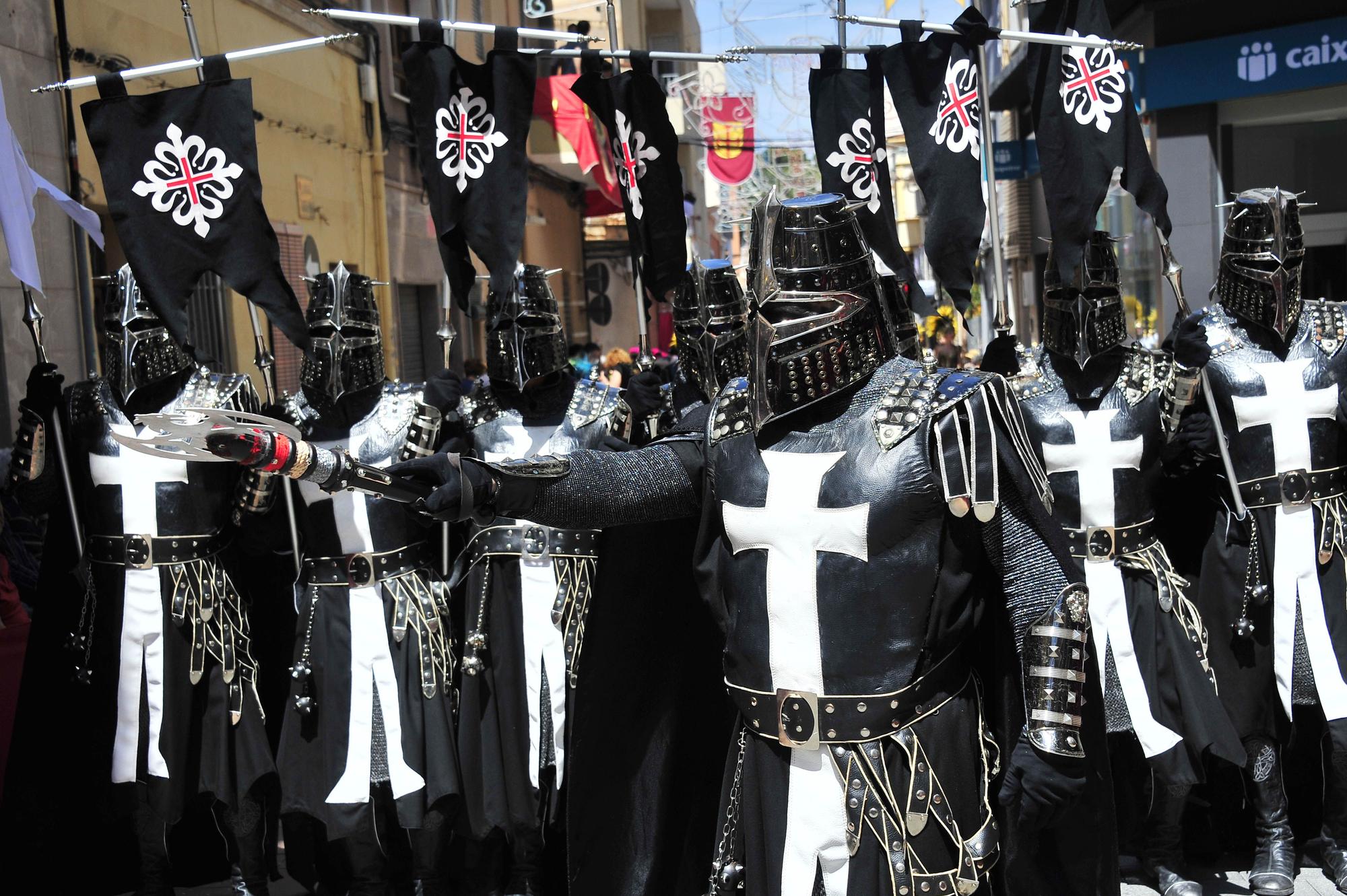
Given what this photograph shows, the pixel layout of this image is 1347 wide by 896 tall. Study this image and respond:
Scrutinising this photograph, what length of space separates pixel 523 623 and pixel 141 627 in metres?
1.33

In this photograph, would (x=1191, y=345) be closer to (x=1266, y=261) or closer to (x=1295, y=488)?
(x=1266, y=261)

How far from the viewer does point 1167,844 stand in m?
4.80

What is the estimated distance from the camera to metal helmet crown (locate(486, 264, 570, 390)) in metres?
4.96

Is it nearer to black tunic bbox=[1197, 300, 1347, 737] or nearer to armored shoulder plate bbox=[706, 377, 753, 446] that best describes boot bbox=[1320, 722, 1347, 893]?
black tunic bbox=[1197, 300, 1347, 737]

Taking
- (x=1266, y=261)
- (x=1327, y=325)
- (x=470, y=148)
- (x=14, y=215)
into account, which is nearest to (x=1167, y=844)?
(x=1327, y=325)

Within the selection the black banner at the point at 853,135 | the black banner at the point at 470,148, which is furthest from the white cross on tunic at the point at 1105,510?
the black banner at the point at 470,148

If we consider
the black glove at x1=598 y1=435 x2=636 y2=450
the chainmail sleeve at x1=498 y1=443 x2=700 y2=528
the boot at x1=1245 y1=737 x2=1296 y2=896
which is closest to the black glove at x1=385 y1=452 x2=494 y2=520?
the chainmail sleeve at x1=498 y1=443 x2=700 y2=528

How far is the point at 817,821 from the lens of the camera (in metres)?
2.88

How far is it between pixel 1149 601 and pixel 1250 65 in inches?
250

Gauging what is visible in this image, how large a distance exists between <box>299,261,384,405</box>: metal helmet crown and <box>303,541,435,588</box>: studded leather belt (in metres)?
0.58

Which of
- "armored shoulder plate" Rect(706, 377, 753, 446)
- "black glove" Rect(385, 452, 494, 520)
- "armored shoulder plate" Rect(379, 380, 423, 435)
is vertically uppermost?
"armored shoulder plate" Rect(379, 380, 423, 435)

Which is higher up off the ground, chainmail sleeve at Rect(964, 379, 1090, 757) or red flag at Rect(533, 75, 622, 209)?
red flag at Rect(533, 75, 622, 209)

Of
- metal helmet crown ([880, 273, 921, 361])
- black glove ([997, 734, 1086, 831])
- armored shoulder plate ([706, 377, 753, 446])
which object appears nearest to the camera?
black glove ([997, 734, 1086, 831])

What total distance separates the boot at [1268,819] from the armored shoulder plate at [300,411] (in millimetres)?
3556
